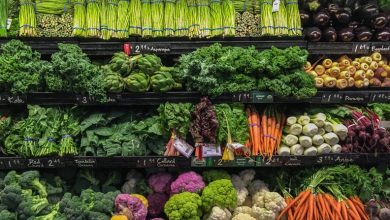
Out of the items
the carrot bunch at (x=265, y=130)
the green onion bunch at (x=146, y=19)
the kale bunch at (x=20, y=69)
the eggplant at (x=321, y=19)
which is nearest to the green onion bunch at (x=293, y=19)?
the eggplant at (x=321, y=19)

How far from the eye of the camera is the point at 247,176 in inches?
129

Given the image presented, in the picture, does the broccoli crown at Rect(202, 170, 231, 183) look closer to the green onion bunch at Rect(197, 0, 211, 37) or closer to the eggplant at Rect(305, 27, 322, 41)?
the green onion bunch at Rect(197, 0, 211, 37)

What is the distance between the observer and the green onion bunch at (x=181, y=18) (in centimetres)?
322

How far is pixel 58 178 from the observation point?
126 inches

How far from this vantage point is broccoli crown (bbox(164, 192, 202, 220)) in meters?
2.82

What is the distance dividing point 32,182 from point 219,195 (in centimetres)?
147

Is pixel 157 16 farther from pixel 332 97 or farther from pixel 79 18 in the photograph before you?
pixel 332 97

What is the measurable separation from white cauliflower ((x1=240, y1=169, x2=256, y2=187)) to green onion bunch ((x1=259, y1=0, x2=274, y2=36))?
1179 millimetres

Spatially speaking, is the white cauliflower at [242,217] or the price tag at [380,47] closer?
the white cauliflower at [242,217]

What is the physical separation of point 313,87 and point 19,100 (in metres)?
2.33

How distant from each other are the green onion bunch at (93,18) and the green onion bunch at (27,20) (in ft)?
1.43

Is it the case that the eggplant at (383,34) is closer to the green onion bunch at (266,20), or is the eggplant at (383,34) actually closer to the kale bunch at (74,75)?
the green onion bunch at (266,20)

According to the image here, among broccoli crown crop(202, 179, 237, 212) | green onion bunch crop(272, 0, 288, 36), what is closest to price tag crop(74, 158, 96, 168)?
broccoli crown crop(202, 179, 237, 212)

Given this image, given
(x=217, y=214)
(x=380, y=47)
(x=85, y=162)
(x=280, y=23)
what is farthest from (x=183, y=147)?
(x=380, y=47)
